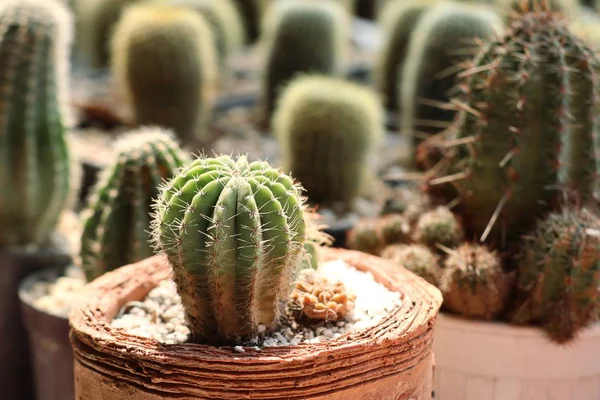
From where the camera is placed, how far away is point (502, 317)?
2.11 m

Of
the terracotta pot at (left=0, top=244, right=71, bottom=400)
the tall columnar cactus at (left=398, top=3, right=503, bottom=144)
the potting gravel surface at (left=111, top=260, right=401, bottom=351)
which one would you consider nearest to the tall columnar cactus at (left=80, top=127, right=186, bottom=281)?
the potting gravel surface at (left=111, top=260, right=401, bottom=351)

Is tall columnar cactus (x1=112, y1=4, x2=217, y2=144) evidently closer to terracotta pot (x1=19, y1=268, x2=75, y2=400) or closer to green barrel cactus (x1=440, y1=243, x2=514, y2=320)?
terracotta pot (x1=19, y1=268, x2=75, y2=400)

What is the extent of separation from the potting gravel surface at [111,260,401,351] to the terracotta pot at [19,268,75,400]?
0.61 m

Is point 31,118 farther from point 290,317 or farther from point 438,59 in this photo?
point 438,59

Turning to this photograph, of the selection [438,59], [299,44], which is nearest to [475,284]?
[438,59]

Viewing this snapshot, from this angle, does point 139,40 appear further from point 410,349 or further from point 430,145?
point 410,349

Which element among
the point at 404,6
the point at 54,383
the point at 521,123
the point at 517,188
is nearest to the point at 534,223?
the point at 517,188

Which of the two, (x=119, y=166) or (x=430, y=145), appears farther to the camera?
(x=430, y=145)

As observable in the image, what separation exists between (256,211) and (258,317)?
244mm

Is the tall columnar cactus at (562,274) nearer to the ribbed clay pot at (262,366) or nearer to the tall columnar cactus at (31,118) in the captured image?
the ribbed clay pot at (262,366)

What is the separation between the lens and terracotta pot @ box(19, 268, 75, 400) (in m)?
2.40

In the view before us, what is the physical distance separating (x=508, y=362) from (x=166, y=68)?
8.36 feet

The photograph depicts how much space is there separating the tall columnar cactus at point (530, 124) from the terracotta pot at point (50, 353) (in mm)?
1163

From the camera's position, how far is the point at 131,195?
231cm
